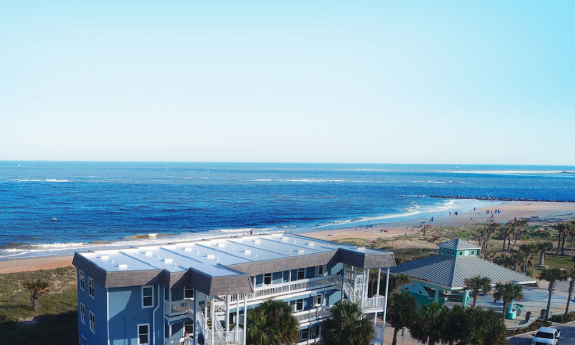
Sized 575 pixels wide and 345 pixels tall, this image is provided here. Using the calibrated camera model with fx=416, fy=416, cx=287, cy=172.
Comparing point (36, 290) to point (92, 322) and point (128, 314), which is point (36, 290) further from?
point (128, 314)

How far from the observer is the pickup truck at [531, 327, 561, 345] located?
27.5 meters

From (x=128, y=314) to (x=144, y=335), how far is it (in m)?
1.47

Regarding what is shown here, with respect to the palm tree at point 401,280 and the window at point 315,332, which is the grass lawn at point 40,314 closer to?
the window at point 315,332

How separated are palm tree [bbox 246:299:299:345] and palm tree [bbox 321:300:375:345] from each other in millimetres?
2232

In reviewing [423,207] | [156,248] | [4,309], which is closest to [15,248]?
[4,309]

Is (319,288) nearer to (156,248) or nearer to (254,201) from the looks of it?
(156,248)

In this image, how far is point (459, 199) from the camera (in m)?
156

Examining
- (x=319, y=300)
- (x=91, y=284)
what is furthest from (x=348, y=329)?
(x=91, y=284)

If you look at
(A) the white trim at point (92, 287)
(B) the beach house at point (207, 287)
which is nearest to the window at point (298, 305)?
(B) the beach house at point (207, 287)

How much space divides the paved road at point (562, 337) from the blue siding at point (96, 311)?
2643 centimetres

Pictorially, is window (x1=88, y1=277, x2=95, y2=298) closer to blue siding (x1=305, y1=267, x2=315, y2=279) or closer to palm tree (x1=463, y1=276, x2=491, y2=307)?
blue siding (x1=305, y1=267, x2=315, y2=279)

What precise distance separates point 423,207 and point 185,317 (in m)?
115

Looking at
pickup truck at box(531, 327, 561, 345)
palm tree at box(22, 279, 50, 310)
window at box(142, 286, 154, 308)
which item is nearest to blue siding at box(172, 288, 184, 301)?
window at box(142, 286, 154, 308)

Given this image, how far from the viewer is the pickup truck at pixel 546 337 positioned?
27.5m
